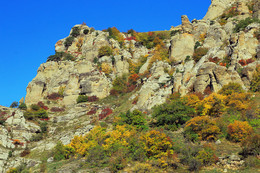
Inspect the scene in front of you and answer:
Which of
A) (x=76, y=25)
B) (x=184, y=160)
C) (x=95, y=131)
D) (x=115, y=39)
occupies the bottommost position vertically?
(x=184, y=160)

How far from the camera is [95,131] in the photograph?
37219mm

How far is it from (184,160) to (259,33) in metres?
36.0

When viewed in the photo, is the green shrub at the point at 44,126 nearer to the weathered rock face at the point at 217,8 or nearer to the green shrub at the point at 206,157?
the green shrub at the point at 206,157

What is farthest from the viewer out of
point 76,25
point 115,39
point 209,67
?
point 76,25

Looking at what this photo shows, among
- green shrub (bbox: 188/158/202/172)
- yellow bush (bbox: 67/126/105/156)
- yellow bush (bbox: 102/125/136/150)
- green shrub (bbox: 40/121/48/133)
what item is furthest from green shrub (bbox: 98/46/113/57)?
green shrub (bbox: 188/158/202/172)

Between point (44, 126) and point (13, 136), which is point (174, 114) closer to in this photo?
point (44, 126)

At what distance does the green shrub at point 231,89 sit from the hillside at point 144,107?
157mm

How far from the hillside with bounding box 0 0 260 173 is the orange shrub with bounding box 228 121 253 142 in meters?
0.11

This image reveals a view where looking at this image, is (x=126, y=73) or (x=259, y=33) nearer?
(x=259, y=33)

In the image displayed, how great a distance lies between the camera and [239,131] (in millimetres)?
28578

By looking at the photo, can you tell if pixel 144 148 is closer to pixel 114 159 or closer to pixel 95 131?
pixel 114 159

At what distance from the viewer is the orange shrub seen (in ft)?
92.7

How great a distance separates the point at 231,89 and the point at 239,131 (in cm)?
1172

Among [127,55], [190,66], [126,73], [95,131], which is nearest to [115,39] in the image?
[127,55]
